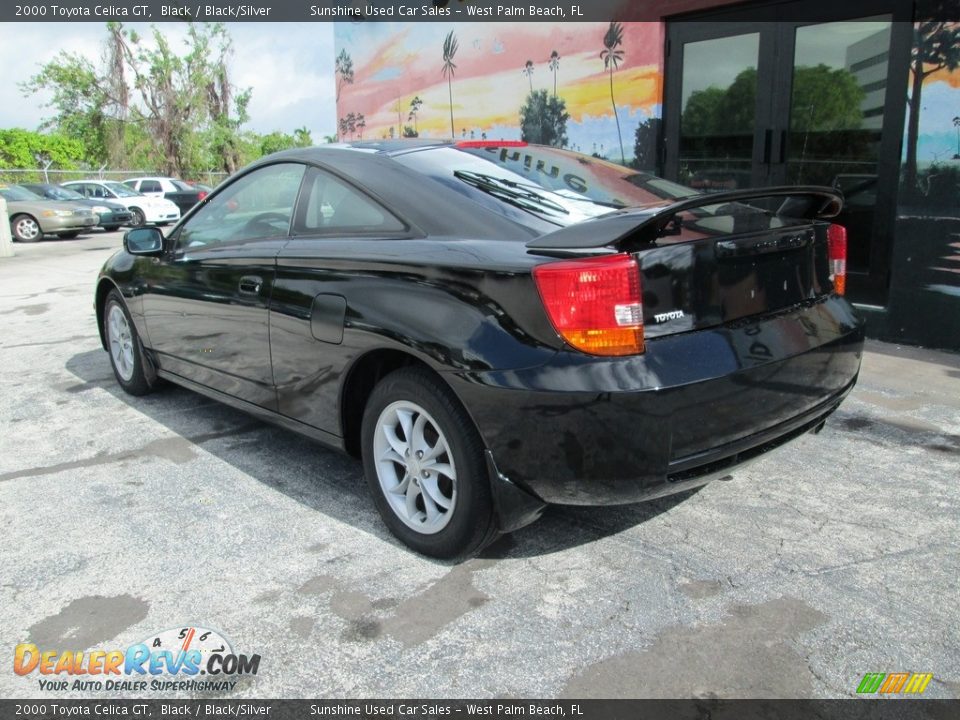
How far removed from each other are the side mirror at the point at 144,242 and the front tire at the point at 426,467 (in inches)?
85.2

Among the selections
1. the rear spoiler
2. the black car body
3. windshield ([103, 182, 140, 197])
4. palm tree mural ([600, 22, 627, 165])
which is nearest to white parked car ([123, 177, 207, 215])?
windshield ([103, 182, 140, 197])

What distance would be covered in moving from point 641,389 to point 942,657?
1.16 meters

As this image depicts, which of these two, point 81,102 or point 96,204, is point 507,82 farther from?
point 81,102

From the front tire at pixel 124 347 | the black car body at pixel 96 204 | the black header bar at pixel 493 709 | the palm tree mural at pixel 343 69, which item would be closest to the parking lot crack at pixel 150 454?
the front tire at pixel 124 347

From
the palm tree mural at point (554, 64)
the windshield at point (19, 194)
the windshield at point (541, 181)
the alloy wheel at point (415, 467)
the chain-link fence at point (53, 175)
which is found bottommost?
the alloy wheel at point (415, 467)

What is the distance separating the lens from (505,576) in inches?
111

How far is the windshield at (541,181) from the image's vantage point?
289 cm

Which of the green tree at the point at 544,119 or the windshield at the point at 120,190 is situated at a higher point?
the green tree at the point at 544,119

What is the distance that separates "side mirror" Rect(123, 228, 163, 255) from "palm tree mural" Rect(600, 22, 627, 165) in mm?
5375

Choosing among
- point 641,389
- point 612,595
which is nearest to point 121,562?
point 612,595

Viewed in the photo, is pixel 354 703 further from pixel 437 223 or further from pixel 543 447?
pixel 437 223

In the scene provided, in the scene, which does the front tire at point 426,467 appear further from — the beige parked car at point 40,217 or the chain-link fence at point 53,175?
the chain-link fence at point 53,175

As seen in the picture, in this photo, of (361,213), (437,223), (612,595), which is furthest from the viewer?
(361,213)

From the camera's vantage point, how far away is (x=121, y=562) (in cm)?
A: 298
